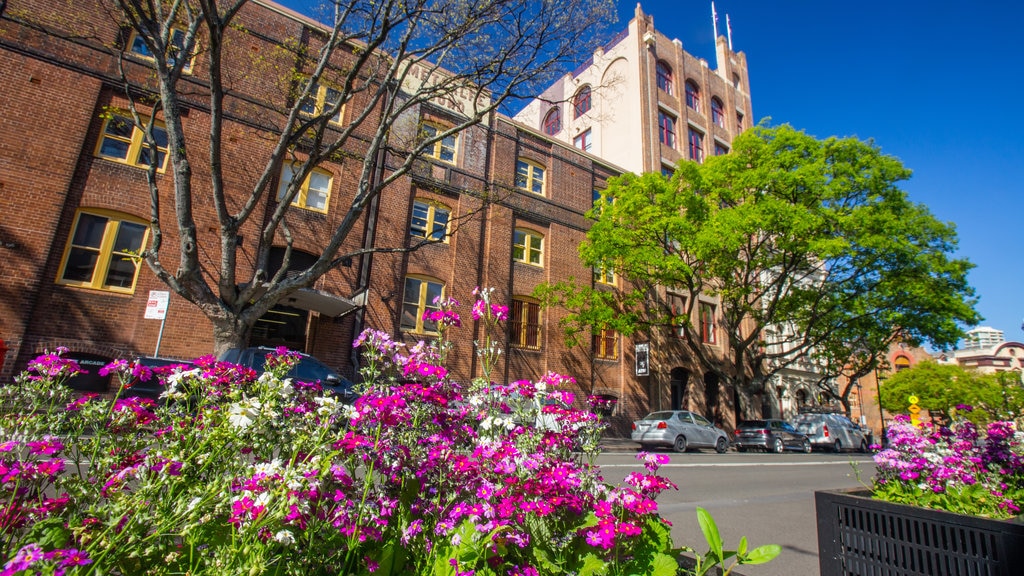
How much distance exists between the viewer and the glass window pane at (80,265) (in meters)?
11.9

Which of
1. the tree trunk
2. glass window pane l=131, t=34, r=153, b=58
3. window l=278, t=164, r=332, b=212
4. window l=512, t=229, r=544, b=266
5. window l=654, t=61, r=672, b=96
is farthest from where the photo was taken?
window l=654, t=61, r=672, b=96

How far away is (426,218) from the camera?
58.2 ft

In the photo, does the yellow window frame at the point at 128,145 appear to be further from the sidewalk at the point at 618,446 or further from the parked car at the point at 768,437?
the parked car at the point at 768,437

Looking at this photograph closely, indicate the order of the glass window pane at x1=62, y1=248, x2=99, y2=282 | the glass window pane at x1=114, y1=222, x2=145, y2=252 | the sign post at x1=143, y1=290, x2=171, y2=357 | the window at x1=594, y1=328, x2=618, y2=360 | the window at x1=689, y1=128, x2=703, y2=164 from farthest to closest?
the window at x1=689, y1=128, x2=703, y2=164 < the window at x1=594, y1=328, x2=618, y2=360 < the glass window pane at x1=114, y1=222, x2=145, y2=252 < the glass window pane at x1=62, y1=248, x2=99, y2=282 < the sign post at x1=143, y1=290, x2=171, y2=357

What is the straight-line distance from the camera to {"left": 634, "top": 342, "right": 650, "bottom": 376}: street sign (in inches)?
806

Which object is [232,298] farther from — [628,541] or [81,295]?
[628,541]

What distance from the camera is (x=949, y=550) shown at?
2107 mm

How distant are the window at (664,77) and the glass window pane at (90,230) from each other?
28.1 metres

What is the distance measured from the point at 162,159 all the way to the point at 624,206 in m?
15.9

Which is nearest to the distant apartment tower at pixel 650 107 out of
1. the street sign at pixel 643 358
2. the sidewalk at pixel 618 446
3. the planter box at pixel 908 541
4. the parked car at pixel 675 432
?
the street sign at pixel 643 358

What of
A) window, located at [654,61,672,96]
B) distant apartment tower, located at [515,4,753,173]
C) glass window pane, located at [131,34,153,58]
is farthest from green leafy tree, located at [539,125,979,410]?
glass window pane, located at [131,34,153,58]

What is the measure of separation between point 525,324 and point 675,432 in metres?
6.91

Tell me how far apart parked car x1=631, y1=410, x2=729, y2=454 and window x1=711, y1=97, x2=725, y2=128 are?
22.8 metres

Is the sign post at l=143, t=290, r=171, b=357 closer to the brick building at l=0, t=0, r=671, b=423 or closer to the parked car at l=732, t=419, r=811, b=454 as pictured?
the brick building at l=0, t=0, r=671, b=423
